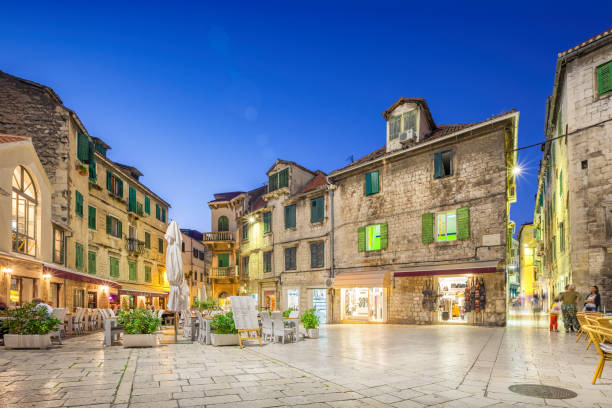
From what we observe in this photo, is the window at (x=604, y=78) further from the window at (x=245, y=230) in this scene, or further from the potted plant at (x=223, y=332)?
the window at (x=245, y=230)

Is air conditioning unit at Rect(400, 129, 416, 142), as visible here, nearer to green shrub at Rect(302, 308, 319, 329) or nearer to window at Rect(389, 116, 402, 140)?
window at Rect(389, 116, 402, 140)

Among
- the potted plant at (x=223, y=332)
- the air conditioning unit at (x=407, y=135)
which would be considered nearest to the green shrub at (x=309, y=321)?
the potted plant at (x=223, y=332)

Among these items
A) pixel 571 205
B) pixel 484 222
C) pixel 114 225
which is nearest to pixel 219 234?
pixel 114 225

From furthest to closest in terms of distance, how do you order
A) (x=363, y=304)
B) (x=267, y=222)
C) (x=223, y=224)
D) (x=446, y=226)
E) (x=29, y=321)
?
(x=223, y=224) → (x=267, y=222) → (x=363, y=304) → (x=446, y=226) → (x=29, y=321)

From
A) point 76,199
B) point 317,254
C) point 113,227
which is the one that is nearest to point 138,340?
point 76,199

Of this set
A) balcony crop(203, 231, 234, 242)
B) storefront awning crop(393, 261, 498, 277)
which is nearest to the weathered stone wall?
storefront awning crop(393, 261, 498, 277)

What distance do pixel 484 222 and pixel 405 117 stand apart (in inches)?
267

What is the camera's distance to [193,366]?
719 centimetres

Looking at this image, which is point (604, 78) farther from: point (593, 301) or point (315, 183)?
point (315, 183)

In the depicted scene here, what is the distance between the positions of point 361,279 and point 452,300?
4497 mm

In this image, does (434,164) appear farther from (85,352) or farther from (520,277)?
(520,277)

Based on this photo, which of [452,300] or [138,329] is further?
[452,300]

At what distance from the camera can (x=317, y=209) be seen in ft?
80.9

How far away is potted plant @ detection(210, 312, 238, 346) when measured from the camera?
34.5 ft
